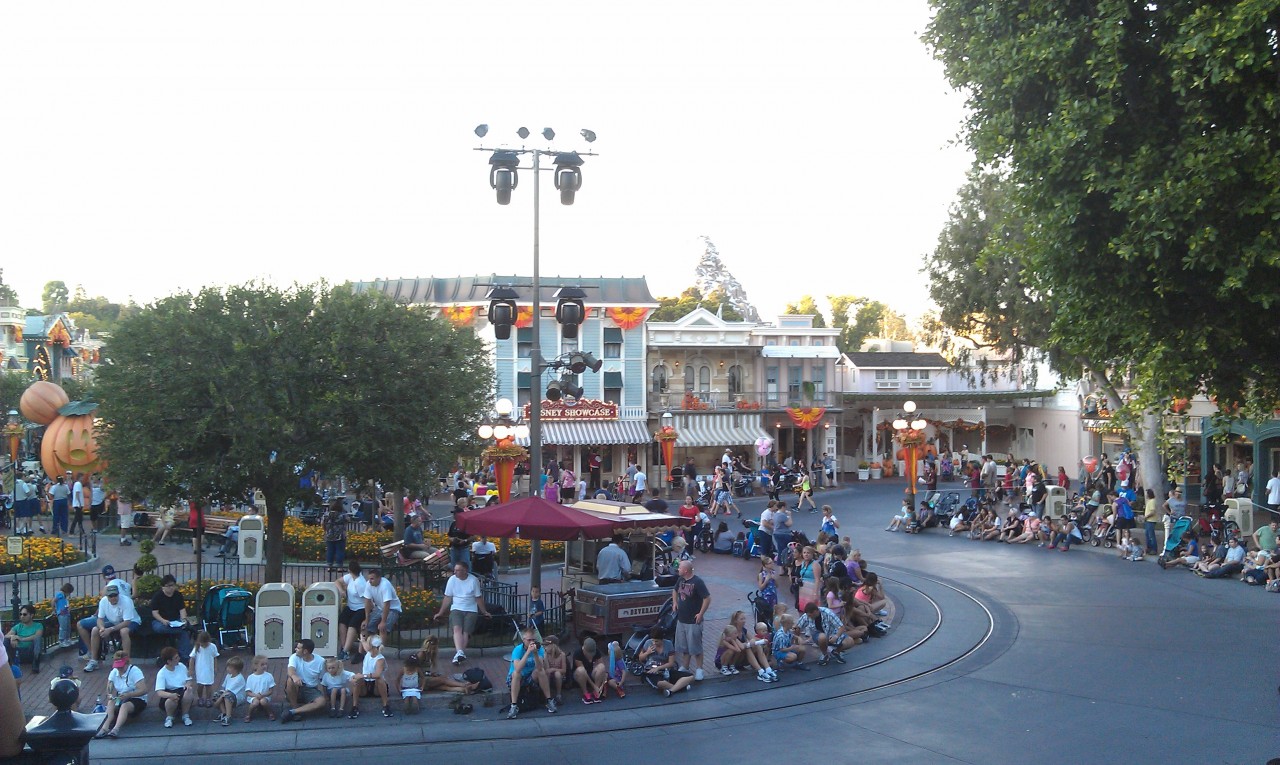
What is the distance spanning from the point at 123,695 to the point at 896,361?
42.3m

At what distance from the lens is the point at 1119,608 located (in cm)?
1669

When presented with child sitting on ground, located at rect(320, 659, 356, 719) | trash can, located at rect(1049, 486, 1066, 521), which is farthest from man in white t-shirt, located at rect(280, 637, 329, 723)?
trash can, located at rect(1049, 486, 1066, 521)

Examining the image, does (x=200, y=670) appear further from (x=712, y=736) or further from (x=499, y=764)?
(x=712, y=736)

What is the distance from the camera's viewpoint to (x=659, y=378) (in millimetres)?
42812

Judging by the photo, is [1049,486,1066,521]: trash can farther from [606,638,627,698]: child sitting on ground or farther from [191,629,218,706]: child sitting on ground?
[191,629,218,706]: child sitting on ground

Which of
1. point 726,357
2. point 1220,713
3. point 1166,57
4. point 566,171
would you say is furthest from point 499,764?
point 726,357

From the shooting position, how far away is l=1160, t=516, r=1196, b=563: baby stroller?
67.2 feet

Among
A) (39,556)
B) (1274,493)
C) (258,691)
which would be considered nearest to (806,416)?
(1274,493)

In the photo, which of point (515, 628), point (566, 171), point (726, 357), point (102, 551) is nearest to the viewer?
point (515, 628)

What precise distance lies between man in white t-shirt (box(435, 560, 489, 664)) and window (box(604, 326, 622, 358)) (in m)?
28.0

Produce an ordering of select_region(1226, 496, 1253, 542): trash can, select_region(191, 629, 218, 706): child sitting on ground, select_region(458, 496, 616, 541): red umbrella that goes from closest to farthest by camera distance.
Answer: select_region(191, 629, 218, 706): child sitting on ground, select_region(458, 496, 616, 541): red umbrella, select_region(1226, 496, 1253, 542): trash can

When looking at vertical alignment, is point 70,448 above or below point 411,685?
above

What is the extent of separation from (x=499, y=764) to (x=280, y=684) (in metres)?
3.80

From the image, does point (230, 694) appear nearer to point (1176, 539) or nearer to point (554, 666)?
point (554, 666)
